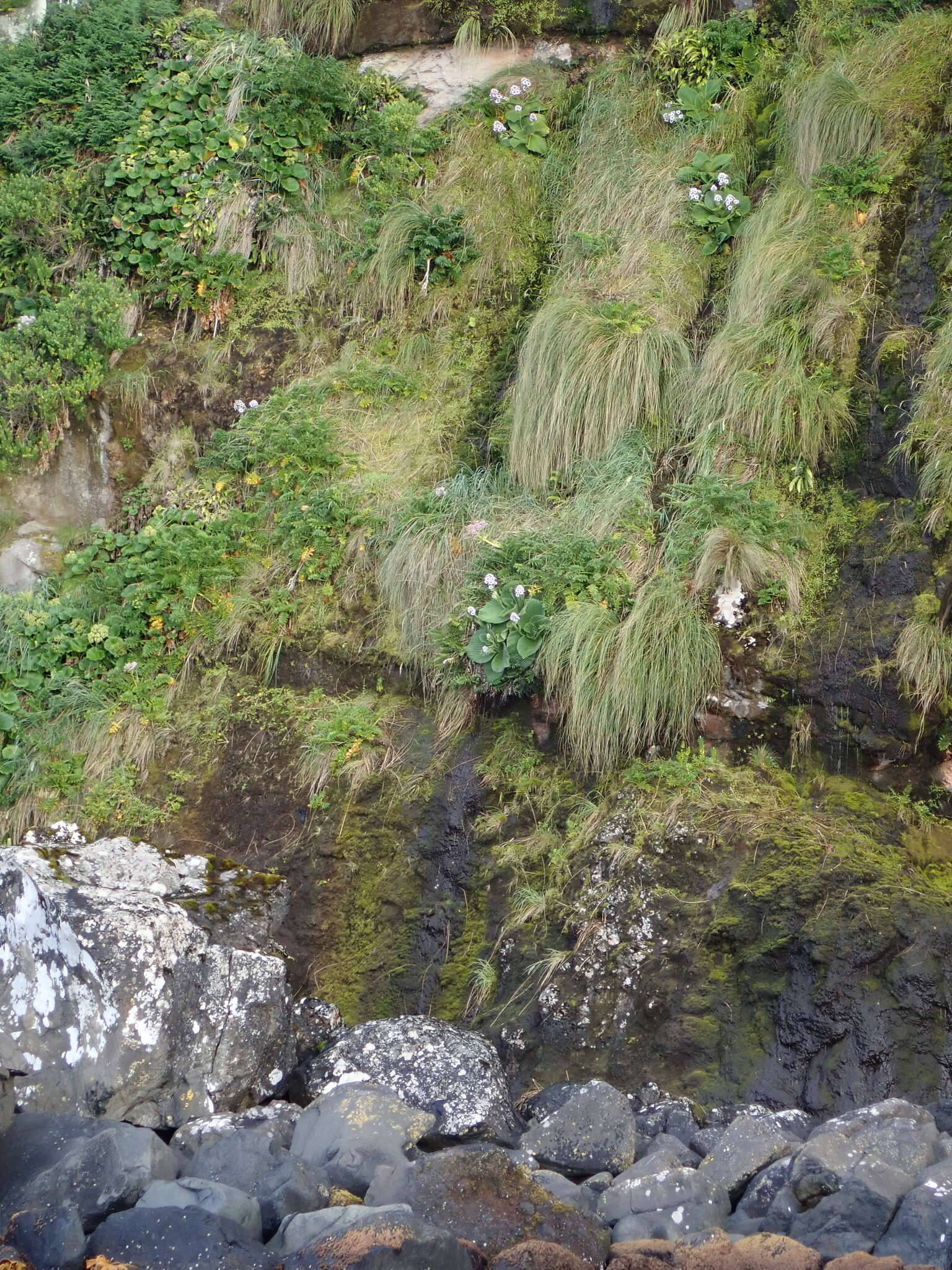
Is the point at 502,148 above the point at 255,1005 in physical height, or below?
above

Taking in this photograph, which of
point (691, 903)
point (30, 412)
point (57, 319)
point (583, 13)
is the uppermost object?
point (583, 13)

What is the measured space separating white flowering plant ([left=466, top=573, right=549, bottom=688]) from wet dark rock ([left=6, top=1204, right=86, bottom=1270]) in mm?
3010

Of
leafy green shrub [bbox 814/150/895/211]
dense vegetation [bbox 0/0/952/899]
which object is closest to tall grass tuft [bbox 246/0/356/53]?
dense vegetation [bbox 0/0/952/899]

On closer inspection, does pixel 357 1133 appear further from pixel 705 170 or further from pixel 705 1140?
pixel 705 170

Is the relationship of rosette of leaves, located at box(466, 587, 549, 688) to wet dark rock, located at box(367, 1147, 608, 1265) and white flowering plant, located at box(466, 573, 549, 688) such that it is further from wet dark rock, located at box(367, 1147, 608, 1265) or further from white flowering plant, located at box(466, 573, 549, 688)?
wet dark rock, located at box(367, 1147, 608, 1265)

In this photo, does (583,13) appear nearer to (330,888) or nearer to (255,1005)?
(330,888)

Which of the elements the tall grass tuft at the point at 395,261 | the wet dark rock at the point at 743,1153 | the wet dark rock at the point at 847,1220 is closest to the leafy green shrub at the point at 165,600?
the tall grass tuft at the point at 395,261

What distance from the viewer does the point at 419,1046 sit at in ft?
15.0

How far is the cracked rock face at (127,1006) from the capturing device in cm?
411

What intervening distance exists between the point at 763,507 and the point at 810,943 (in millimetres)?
2142

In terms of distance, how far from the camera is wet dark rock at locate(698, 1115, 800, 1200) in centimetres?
355

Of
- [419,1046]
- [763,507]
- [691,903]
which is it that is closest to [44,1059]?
[419,1046]

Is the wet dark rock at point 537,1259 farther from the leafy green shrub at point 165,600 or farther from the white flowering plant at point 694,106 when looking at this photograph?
the white flowering plant at point 694,106

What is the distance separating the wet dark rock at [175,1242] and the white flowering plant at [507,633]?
114 inches
